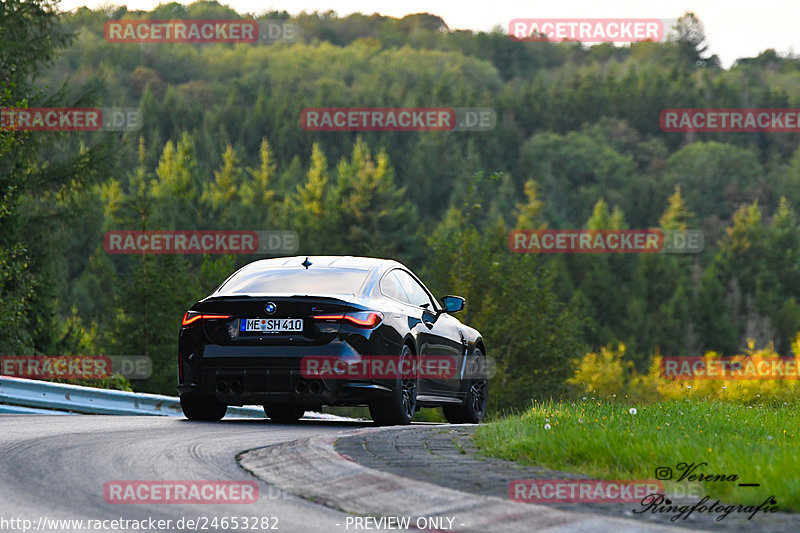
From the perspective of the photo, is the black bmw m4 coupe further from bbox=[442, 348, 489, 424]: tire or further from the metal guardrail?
the metal guardrail

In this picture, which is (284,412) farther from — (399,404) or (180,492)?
(180,492)

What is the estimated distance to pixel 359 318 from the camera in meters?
11.3

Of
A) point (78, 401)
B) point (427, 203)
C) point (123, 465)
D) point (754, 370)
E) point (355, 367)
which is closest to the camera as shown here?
point (123, 465)

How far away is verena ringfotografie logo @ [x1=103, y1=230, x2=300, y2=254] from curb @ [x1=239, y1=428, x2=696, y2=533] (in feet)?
160

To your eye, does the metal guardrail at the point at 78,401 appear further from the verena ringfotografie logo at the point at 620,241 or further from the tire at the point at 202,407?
the verena ringfotografie logo at the point at 620,241

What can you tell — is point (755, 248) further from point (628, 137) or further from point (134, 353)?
point (134, 353)

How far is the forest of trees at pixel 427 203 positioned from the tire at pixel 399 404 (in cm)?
1520

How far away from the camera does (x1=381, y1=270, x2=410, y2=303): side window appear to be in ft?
39.8

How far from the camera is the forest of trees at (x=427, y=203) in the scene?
3412 centimetres

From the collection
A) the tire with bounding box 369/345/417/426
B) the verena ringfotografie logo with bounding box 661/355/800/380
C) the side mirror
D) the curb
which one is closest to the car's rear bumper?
the tire with bounding box 369/345/417/426

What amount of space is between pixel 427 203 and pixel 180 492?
143 m

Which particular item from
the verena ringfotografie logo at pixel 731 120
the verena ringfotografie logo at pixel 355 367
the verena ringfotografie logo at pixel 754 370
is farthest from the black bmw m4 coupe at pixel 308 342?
the verena ringfotografie logo at pixel 731 120

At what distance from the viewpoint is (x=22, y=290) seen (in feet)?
89.6

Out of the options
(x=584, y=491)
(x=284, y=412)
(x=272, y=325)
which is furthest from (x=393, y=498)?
(x=284, y=412)
